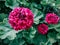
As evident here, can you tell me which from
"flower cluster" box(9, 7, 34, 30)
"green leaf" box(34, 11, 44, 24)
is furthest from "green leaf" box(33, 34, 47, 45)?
"flower cluster" box(9, 7, 34, 30)

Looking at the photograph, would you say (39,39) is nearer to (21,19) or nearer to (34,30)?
(34,30)

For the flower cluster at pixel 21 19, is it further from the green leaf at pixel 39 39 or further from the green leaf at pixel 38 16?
the green leaf at pixel 39 39

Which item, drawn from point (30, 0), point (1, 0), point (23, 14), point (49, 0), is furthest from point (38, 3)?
point (23, 14)

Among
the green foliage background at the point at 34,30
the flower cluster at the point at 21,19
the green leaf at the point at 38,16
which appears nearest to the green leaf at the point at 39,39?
the green foliage background at the point at 34,30

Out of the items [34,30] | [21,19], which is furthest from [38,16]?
[21,19]

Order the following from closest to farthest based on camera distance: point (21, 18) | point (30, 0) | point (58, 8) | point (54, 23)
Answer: point (21, 18), point (54, 23), point (58, 8), point (30, 0)

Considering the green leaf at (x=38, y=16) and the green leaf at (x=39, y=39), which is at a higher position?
the green leaf at (x=38, y=16)

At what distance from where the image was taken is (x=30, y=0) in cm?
207

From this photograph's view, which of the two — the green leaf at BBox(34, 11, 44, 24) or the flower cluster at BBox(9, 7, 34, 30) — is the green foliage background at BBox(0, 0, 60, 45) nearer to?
the green leaf at BBox(34, 11, 44, 24)

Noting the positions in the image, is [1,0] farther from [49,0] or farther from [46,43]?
[46,43]

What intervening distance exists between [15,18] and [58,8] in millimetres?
479

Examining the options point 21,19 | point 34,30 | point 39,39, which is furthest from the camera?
point 39,39

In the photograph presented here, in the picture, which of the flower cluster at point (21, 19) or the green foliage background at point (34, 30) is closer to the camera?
the flower cluster at point (21, 19)

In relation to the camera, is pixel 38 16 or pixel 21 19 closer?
pixel 21 19
